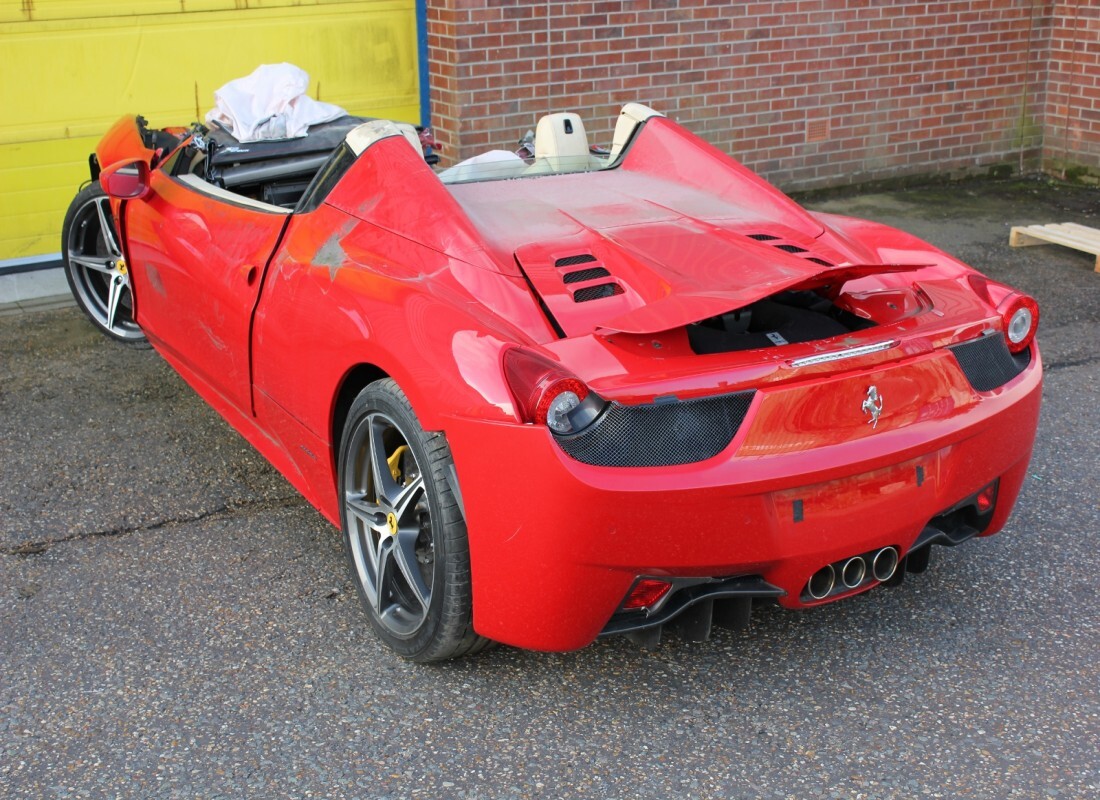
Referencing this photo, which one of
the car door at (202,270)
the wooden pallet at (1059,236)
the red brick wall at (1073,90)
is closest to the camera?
the car door at (202,270)

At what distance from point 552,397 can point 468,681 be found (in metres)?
0.94

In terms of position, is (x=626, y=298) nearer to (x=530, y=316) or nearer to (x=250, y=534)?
(x=530, y=316)

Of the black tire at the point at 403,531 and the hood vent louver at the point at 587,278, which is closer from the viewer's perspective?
the black tire at the point at 403,531

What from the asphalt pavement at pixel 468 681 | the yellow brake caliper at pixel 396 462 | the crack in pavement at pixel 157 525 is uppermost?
the yellow brake caliper at pixel 396 462

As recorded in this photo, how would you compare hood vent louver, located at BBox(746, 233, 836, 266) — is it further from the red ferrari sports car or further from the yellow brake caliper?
the yellow brake caliper

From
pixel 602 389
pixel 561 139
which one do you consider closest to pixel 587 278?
pixel 602 389

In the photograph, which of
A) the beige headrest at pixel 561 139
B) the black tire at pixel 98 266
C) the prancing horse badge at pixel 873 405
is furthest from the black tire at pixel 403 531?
the black tire at pixel 98 266

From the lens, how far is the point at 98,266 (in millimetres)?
5781

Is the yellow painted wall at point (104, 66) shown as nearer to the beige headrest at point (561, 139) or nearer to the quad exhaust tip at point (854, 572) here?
the beige headrest at point (561, 139)

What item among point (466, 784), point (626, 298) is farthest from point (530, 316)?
point (466, 784)

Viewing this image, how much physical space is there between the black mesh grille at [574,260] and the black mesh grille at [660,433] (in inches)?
27.9

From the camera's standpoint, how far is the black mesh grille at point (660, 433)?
2.74 metres

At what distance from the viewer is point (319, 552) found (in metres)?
3.97

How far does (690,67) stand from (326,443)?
566 cm
